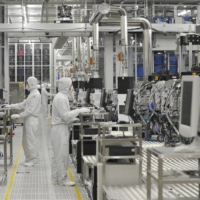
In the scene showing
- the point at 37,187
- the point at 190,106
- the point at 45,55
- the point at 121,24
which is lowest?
the point at 37,187

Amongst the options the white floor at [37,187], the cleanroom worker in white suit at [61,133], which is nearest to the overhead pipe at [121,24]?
the white floor at [37,187]

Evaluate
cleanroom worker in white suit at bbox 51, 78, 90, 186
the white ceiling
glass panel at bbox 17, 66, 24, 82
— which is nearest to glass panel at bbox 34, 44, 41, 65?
glass panel at bbox 17, 66, 24, 82

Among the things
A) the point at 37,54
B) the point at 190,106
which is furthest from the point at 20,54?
the point at 190,106

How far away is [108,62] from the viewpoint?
13.4 meters

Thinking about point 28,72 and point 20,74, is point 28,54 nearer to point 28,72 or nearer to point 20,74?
point 28,72

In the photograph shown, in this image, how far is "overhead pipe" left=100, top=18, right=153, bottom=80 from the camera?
34.4 ft

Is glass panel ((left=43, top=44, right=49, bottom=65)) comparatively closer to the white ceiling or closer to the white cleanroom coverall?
the white ceiling

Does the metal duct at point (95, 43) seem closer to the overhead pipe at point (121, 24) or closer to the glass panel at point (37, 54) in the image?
the overhead pipe at point (121, 24)

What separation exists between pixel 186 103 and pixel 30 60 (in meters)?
18.0

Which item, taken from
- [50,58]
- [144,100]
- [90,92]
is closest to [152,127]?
[144,100]

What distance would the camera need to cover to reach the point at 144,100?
8.30 metres

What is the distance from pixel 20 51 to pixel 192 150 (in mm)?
18504

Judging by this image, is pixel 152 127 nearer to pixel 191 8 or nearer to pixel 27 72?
pixel 191 8

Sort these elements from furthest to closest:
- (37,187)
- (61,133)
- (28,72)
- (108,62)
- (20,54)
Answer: (20,54) → (28,72) → (108,62) → (37,187) → (61,133)
